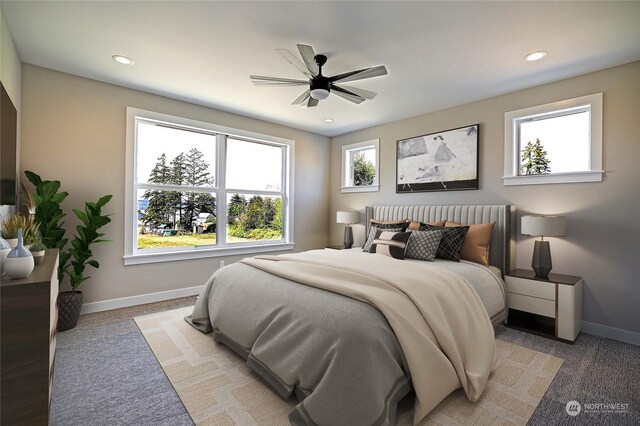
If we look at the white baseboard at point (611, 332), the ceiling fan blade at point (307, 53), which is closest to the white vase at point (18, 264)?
the ceiling fan blade at point (307, 53)

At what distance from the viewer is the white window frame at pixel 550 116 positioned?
2.96 metres

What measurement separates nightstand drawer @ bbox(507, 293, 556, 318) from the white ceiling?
230cm

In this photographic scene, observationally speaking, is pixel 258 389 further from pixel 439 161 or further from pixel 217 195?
pixel 439 161

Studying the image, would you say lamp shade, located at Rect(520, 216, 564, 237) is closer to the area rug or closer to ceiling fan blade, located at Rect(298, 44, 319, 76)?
the area rug

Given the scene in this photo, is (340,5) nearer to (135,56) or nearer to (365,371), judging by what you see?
(135,56)

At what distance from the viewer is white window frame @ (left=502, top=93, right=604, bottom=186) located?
2.96 metres

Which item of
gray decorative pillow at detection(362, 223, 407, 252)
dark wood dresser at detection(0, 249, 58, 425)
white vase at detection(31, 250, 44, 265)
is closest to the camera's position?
dark wood dresser at detection(0, 249, 58, 425)

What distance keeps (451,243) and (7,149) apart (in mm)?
3999

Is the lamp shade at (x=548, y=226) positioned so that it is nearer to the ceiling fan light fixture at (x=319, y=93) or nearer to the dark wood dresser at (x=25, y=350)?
the ceiling fan light fixture at (x=319, y=93)

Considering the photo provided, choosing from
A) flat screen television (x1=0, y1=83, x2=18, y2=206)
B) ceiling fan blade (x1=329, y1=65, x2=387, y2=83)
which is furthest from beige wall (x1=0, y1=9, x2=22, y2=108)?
ceiling fan blade (x1=329, y1=65, x2=387, y2=83)

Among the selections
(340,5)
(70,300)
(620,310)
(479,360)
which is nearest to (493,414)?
(479,360)

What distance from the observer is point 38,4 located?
2135mm

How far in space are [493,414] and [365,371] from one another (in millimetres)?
917

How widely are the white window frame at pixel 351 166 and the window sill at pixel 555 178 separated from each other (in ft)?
6.38
